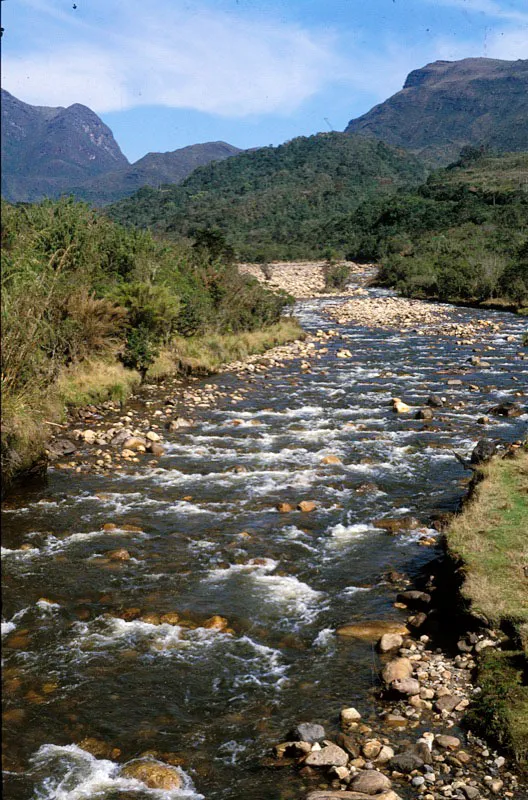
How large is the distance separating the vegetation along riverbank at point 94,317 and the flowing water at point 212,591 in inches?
74.7

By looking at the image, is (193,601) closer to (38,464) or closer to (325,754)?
(325,754)

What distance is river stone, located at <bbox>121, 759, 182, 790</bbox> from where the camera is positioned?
498cm

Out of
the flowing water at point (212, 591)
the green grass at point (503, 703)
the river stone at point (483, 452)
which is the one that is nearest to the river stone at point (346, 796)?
the flowing water at point (212, 591)

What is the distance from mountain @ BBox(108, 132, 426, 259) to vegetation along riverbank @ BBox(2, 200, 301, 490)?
50521mm

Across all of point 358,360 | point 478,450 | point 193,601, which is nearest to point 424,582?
point 193,601

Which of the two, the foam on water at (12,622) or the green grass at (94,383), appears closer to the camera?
the foam on water at (12,622)

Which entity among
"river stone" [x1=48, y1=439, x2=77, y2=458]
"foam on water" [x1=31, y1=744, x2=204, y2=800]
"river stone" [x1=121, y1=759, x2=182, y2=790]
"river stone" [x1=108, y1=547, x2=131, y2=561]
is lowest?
"foam on water" [x1=31, y1=744, x2=204, y2=800]

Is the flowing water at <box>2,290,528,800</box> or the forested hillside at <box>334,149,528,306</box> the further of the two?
the forested hillside at <box>334,149,528,306</box>

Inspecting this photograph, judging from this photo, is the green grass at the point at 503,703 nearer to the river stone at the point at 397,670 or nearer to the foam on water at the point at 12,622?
the river stone at the point at 397,670

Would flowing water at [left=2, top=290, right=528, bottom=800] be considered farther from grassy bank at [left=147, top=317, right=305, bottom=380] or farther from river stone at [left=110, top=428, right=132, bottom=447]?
grassy bank at [left=147, top=317, right=305, bottom=380]

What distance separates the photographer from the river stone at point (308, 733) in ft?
17.5

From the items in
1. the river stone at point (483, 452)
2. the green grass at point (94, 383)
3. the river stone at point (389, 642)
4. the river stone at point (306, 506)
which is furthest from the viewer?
the green grass at point (94, 383)

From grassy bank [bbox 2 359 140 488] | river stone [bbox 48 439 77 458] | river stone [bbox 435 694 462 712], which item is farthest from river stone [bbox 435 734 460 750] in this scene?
river stone [bbox 48 439 77 458]

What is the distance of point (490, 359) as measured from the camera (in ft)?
75.5
